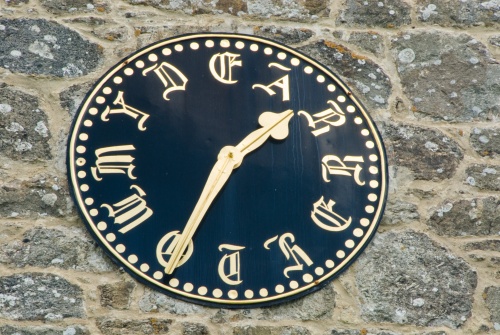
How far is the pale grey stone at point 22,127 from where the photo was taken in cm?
461

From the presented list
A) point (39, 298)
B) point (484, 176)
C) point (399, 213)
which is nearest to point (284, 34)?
point (399, 213)

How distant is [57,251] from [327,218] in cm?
105

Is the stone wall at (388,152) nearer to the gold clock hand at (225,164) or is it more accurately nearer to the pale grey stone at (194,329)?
the pale grey stone at (194,329)

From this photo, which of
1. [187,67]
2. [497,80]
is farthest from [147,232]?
[497,80]

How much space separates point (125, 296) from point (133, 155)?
561mm

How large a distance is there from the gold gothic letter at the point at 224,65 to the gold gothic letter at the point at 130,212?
2.06 ft

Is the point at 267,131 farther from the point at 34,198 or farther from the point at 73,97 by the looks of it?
the point at 34,198

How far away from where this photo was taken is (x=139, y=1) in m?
4.98

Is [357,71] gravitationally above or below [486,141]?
above

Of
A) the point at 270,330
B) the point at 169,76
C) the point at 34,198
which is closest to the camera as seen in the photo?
the point at 270,330

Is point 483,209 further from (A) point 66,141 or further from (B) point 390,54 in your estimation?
(A) point 66,141

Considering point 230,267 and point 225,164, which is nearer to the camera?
point 230,267

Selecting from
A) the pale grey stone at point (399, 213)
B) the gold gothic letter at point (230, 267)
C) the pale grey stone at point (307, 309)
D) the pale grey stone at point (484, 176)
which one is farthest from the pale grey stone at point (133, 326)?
the pale grey stone at point (484, 176)

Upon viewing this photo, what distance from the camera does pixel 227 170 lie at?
4.61 m
